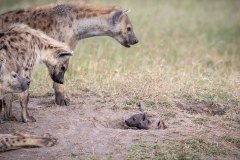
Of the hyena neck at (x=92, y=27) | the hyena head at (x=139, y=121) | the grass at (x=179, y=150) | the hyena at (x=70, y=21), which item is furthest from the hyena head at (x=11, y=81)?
the hyena neck at (x=92, y=27)

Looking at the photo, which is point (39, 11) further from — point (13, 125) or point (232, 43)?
point (232, 43)

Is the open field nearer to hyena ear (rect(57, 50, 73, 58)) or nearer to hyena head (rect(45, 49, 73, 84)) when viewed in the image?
hyena head (rect(45, 49, 73, 84))

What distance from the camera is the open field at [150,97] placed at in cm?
534

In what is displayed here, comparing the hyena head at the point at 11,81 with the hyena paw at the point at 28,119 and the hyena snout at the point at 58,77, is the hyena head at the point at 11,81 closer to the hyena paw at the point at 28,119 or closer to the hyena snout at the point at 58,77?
the hyena paw at the point at 28,119

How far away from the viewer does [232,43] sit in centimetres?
1070

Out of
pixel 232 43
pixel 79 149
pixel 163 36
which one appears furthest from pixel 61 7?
pixel 232 43

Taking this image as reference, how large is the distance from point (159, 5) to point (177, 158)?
26.2ft

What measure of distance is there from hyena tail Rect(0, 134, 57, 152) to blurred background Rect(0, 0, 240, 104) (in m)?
1.54

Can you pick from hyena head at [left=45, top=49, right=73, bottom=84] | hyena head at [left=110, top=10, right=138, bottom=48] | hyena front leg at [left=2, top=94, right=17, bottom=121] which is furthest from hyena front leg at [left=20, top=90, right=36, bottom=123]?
hyena head at [left=110, top=10, right=138, bottom=48]

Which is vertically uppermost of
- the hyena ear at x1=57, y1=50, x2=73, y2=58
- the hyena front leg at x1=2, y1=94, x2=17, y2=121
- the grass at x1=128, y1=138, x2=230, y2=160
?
the hyena ear at x1=57, y1=50, x2=73, y2=58

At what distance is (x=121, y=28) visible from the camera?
25.1 feet

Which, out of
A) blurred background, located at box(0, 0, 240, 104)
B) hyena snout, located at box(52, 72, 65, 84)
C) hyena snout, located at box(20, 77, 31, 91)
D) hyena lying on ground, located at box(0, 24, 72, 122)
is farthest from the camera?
blurred background, located at box(0, 0, 240, 104)

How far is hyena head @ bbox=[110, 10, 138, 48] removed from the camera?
754 cm

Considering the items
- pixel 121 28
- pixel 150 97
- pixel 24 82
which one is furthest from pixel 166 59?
pixel 24 82
